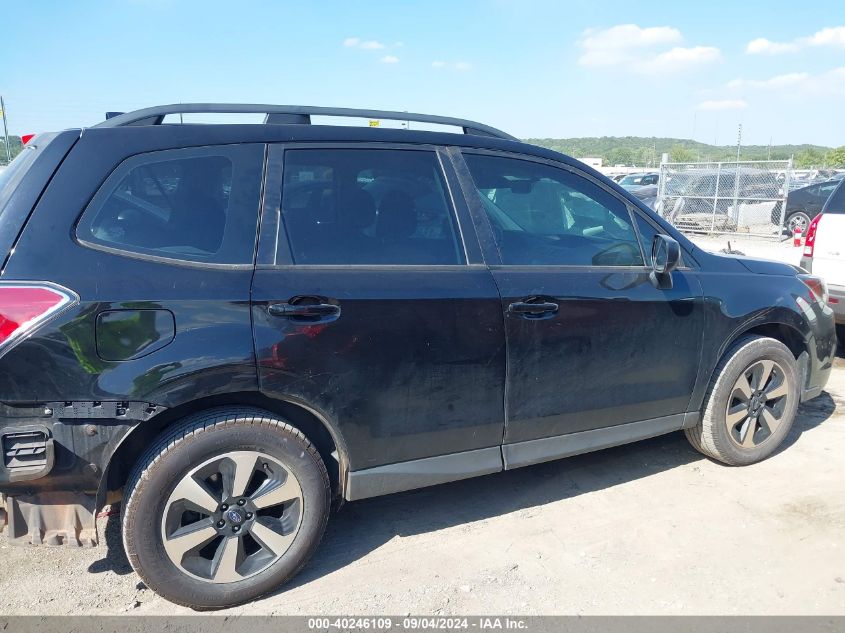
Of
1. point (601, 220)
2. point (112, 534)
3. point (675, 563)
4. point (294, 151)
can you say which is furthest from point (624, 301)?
point (112, 534)

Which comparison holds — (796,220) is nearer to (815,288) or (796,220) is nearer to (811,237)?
(811,237)

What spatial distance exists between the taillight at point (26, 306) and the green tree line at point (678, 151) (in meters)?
33.9

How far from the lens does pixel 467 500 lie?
3.75 m

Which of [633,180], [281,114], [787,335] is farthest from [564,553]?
[633,180]

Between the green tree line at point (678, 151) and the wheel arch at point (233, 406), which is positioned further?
the green tree line at point (678, 151)

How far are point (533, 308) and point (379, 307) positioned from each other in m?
0.77

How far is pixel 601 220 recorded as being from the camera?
3.65 meters

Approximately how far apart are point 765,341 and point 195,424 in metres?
3.24

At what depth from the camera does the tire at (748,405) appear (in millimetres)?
3912

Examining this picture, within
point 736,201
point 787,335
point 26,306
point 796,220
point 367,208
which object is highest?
point 367,208

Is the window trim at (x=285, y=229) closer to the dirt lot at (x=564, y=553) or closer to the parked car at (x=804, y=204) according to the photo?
the dirt lot at (x=564, y=553)

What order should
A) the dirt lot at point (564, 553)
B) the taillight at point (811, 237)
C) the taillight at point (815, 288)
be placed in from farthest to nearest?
the taillight at point (811, 237) < the taillight at point (815, 288) < the dirt lot at point (564, 553)

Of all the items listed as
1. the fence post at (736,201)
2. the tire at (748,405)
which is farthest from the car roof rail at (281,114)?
the fence post at (736,201)

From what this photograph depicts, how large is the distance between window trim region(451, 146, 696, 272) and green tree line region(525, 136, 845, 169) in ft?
105
